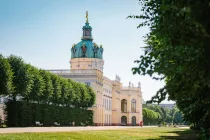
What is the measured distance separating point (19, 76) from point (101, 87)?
54050 mm

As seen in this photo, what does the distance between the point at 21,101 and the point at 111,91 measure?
2840 inches

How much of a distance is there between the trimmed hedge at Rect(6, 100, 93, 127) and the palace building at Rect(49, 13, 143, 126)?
21598 millimetres

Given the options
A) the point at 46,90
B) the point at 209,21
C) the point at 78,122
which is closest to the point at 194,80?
the point at 209,21

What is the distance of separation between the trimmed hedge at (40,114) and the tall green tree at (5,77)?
4.16 m

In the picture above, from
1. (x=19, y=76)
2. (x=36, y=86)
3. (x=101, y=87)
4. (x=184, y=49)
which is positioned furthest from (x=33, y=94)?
(x=101, y=87)

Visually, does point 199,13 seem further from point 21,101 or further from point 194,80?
point 21,101

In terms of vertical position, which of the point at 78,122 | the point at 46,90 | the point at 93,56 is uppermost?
the point at 93,56

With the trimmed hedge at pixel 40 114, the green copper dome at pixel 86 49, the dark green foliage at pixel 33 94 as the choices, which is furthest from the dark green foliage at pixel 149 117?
the dark green foliage at pixel 33 94

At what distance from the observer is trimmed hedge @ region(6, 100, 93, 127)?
1832 inches

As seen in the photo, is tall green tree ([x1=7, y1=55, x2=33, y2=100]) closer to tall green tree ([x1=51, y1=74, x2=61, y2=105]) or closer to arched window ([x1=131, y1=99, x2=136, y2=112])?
tall green tree ([x1=51, y1=74, x2=61, y2=105])

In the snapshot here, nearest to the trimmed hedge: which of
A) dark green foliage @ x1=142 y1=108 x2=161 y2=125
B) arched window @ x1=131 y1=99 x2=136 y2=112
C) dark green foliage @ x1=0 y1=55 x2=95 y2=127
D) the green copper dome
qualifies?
dark green foliage @ x1=0 y1=55 x2=95 y2=127

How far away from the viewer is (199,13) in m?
6.21

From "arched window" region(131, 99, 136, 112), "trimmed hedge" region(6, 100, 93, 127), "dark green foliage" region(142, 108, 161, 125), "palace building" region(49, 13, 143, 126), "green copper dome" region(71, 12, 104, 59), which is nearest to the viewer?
"trimmed hedge" region(6, 100, 93, 127)

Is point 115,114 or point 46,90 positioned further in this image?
point 115,114
